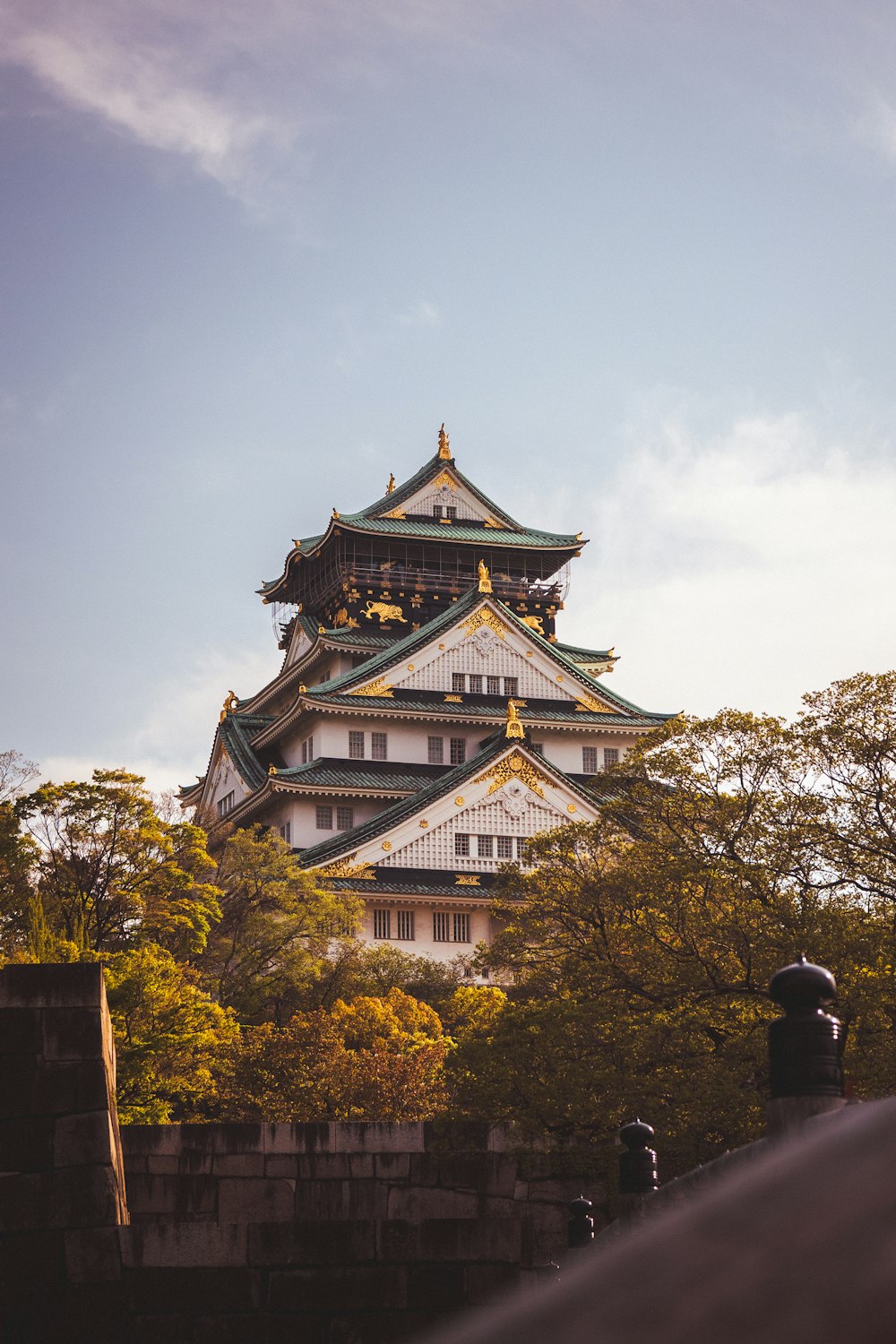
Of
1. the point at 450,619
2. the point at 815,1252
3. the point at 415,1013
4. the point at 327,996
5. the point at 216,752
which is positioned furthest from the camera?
the point at 216,752

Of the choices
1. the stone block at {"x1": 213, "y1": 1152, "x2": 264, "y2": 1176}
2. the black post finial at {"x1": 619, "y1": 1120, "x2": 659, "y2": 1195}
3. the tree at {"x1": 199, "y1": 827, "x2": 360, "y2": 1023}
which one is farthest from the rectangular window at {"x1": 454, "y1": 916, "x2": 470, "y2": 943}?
the black post finial at {"x1": 619, "y1": 1120, "x2": 659, "y2": 1195}

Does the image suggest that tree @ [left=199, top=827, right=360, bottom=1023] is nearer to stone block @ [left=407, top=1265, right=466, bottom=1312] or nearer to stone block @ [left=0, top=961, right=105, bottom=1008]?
stone block @ [left=0, top=961, right=105, bottom=1008]

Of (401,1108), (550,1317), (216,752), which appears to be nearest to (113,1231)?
(550,1317)

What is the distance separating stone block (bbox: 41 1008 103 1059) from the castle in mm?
29799

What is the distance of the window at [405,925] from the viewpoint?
45219 millimetres

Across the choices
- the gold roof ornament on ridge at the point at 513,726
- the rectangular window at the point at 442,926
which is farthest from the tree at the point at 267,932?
the gold roof ornament on ridge at the point at 513,726

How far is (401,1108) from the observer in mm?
27922

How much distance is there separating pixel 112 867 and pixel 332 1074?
5819mm

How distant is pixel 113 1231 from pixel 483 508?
5077 cm

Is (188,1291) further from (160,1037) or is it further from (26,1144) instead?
(160,1037)

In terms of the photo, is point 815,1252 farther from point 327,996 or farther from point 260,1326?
point 327,996

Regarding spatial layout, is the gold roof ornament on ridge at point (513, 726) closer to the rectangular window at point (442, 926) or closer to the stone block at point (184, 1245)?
the rectangular window at point (442, 926)

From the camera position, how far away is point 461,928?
1805 inches

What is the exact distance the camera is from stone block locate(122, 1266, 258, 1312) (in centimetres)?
1056
